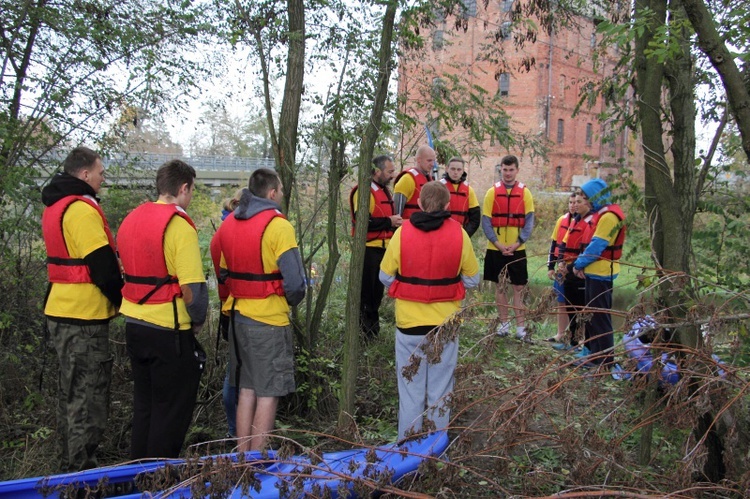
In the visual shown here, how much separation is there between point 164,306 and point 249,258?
65cm

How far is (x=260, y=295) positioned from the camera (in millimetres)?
4285

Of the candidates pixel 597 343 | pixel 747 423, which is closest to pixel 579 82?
pixel 597 343

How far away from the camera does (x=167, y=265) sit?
12.8 feet

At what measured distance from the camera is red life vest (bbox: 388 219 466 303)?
4387 millimetres

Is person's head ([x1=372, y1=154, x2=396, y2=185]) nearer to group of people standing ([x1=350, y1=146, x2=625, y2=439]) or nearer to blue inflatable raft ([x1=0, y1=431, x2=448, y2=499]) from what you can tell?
group of people standing ([x1=350, y1=146, x2=625, y2=439])

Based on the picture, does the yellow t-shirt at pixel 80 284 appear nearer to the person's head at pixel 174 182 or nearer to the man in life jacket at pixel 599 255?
the person's head at pixel 174 182

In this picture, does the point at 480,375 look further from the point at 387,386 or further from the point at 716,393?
the point at 387,386

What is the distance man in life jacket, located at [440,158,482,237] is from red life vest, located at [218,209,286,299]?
10.8 ft

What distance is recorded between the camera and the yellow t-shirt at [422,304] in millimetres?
4461

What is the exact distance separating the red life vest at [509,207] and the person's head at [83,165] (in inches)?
186

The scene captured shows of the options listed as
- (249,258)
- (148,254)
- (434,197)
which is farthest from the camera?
(434,197)

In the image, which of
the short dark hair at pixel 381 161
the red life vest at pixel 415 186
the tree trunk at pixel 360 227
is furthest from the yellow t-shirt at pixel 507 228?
the tree trunk at pixel 360 227

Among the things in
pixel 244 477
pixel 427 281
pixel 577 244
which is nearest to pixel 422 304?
pixel 427 281

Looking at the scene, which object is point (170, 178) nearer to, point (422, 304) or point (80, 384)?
point (80, 384)
